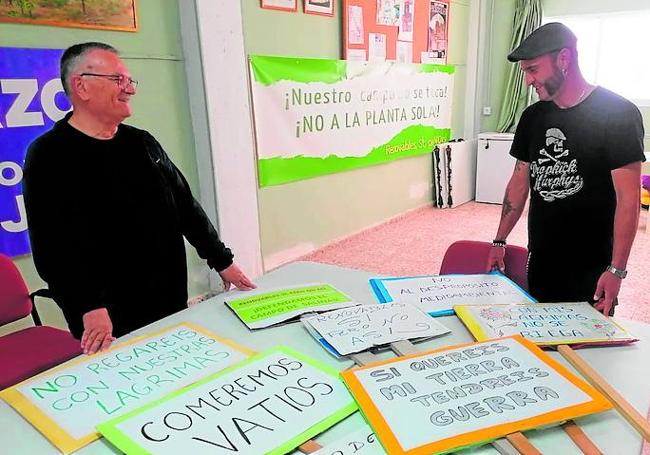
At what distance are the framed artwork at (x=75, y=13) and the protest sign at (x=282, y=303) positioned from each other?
169cm

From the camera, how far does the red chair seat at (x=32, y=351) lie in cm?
159

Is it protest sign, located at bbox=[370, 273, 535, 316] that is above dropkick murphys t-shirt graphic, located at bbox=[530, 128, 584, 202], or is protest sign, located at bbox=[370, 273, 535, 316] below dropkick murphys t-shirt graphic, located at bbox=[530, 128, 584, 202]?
below

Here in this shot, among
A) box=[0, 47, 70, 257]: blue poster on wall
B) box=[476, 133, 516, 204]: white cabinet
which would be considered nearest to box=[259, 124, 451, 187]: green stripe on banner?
box=[476, 133, 516, 204]: white cabinet

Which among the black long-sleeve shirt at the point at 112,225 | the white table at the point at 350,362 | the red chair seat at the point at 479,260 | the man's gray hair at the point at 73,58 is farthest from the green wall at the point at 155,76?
the red chair seat at the point at 479,260

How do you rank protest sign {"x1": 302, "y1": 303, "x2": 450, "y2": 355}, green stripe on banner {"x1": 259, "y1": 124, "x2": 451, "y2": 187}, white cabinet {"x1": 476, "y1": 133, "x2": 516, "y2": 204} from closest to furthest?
protest sign {"x1": 302, "y1": 303, "x2": 450, "y2": 355} < green stripe on banner {"x1": 259, "y1": 124, "x2": 451, "y2": 187} < white cabinet {"x1": 476, "y1": 133, "x2": 516, "y2": 204}

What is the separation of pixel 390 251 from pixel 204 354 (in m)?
3.09

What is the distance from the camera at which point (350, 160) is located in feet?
13.7

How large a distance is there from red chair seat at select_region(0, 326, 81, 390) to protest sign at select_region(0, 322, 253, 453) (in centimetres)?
65

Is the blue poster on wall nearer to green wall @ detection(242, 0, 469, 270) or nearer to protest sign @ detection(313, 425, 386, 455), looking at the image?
green wall @ detection(242, 0, 469, 270)

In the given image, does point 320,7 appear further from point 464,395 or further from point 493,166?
point 464,395

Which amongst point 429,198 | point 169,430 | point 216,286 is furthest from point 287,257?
point 169,430

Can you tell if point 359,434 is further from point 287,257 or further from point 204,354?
point 287,257

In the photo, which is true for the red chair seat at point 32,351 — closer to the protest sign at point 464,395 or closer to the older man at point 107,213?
the older man at point 107,213

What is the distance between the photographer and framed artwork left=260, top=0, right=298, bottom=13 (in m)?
3.25
